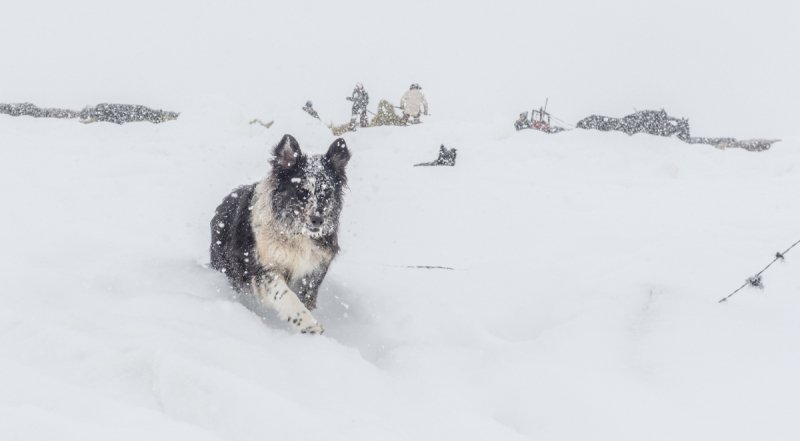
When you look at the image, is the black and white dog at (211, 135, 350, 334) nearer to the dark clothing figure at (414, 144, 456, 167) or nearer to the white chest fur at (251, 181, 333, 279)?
the white chest fur at (251, 181, 333, 279)

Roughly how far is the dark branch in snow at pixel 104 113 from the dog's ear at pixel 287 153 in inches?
413

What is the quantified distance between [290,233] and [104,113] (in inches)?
479

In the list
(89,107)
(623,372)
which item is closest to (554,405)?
(623,372)

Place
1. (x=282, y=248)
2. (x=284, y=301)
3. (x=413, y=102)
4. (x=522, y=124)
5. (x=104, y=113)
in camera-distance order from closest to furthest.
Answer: (x=284, y=301), (x=282, y=248), (x=104, y=113), (x=413, y=102), (x=522, y=124)

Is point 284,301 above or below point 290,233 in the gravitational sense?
below

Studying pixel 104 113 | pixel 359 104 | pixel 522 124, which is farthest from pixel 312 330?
pixel 522 124

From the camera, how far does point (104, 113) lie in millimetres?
14703

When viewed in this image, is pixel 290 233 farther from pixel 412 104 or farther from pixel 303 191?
pixel 412 104

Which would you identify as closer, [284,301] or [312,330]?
[312,330]

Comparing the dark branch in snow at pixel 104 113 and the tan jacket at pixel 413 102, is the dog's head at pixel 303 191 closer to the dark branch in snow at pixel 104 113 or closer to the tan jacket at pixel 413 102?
the dark branch in snow at pixel 104 113

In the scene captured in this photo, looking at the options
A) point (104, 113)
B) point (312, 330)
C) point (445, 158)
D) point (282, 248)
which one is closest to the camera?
A: point (312, 330)

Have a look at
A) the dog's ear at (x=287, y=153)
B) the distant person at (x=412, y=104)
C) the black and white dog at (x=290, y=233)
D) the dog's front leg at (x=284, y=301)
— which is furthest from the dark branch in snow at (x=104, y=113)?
the dog's front leg at (x=284, y=301)

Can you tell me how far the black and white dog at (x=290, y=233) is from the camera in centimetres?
531

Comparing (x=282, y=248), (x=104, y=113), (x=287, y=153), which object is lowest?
(x=282, y=248)
